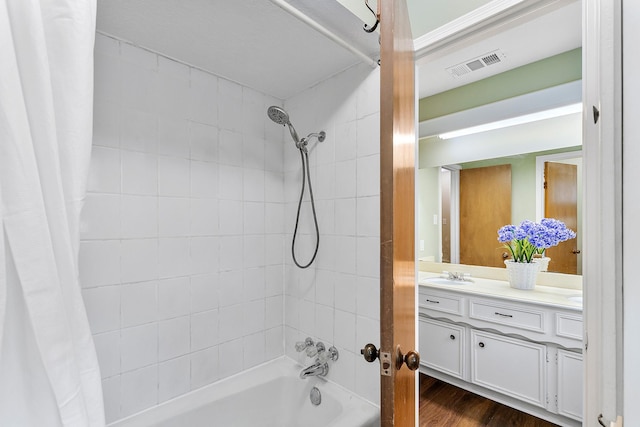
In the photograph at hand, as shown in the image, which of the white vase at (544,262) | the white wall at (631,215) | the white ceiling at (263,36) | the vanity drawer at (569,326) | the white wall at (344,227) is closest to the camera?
the white wall at (631,215)

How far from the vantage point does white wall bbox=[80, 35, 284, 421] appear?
49.2 inches

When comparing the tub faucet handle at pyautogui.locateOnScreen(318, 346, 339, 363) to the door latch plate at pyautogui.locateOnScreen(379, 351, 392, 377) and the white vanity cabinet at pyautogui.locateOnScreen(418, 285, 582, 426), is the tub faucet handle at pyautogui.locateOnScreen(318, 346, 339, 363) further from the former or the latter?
the white vanity cabinet at pyautogui.locateOnScreen(418, 285, 582, 426)

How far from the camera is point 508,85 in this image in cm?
215

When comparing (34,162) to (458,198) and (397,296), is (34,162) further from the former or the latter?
(458,198)

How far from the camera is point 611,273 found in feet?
2.17

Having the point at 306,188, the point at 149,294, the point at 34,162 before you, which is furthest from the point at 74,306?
the point at 306,188

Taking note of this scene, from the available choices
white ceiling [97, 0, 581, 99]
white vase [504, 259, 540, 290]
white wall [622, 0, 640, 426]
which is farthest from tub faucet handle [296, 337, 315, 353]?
white vase [504, 259, 540, 290]

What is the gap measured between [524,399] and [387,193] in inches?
86.4

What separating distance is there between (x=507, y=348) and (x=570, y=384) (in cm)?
36

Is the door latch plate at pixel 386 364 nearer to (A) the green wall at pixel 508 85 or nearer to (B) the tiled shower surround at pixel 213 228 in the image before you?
(B) the tiled shower surround at pixel 213 228

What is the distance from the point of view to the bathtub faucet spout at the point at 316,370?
154 cm

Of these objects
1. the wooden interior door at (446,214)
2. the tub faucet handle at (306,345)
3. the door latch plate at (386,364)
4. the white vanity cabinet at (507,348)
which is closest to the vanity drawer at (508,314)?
the white vanity cabinet at (507,348)

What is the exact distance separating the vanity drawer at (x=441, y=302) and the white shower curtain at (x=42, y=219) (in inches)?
89.5

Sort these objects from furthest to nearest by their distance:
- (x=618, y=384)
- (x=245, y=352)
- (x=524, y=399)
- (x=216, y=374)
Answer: (x=524, y=399)
(x=245, y=352)
(x=216, y=374)
(x=618, y=384)
